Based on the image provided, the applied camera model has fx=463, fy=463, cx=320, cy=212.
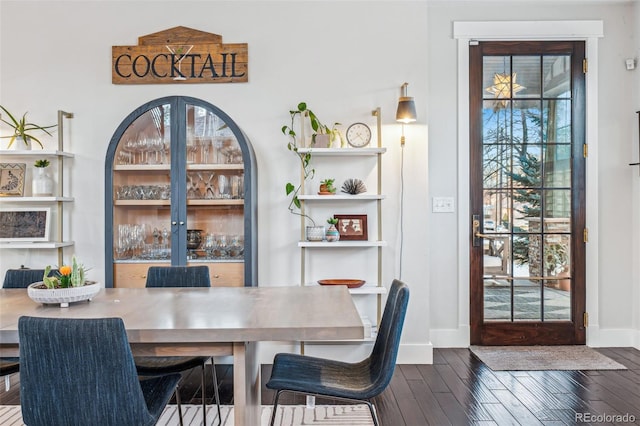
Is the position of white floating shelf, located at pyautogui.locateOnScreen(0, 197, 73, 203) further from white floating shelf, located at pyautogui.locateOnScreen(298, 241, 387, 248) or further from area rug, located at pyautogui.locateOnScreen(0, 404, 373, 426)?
white floating shelf, located at pyautogui.locateOnScreen(298, 241, 387, 248)

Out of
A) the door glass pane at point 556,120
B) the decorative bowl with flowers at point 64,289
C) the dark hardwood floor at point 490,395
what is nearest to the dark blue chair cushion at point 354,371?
the dark hardwood floor at point 490,395

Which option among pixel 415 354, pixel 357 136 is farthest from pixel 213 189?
pixel 415 354

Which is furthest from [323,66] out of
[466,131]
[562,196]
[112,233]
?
[562,196]

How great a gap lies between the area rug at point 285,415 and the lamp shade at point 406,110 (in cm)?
193

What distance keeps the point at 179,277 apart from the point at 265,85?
1662 millimetres

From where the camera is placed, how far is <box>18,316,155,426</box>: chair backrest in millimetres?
1413

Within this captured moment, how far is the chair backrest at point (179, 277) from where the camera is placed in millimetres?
2566

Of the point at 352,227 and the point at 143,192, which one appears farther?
the point at 352,227

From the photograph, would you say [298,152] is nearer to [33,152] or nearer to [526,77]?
[33,152]

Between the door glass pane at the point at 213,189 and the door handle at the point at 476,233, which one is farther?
the door handle at the point at 476,233

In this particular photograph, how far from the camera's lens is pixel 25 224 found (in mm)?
3471

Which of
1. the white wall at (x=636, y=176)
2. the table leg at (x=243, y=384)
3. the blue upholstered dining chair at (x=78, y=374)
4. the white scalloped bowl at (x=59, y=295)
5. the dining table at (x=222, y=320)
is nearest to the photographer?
the blue upholstered dining chair at (x=78, y=374)

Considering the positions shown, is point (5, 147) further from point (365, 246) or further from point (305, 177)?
point (365, 246)

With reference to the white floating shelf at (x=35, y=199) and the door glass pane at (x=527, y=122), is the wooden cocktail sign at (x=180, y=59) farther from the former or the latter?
the door glass pane at (x=527, y=122)
